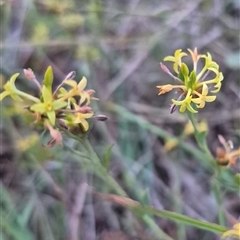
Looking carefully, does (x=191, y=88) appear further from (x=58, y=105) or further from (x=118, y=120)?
(x=118, y=120)

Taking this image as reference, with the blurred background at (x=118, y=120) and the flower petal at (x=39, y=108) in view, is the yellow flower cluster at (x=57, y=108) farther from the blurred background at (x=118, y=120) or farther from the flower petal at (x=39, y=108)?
the blurred background at (x=118, y=120)

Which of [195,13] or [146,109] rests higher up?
[195,13]

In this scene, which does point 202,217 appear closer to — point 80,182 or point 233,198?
point 233,198

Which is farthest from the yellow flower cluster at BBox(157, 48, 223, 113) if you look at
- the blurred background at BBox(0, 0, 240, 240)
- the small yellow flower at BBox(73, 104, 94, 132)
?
the blurred background at BBox(0, 0, 240, 240)

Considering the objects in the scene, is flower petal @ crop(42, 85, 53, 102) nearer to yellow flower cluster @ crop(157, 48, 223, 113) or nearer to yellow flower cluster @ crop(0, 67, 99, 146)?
yellow flower cluster @ crop(0, 67, 99, 146)

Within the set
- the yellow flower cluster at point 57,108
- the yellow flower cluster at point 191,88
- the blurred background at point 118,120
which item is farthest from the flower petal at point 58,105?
the blurred background at point 118,120

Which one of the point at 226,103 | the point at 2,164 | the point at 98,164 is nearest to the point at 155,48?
the point at 226,103
